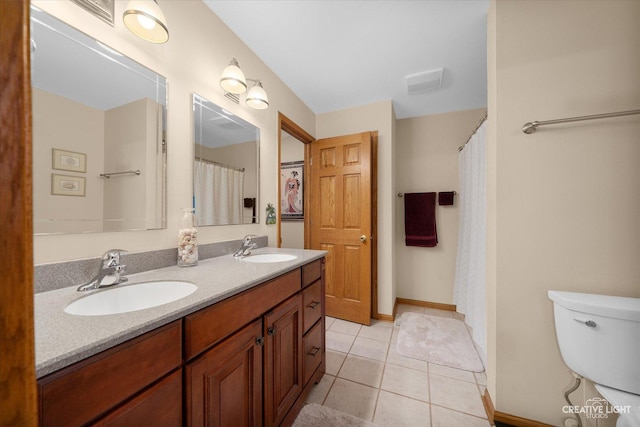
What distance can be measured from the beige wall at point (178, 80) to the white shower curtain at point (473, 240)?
173 cm

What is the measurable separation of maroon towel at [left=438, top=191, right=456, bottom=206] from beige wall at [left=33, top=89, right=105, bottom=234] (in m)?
2.91

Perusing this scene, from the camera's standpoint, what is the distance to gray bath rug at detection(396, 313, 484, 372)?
184 cm

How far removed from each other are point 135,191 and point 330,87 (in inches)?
75.2

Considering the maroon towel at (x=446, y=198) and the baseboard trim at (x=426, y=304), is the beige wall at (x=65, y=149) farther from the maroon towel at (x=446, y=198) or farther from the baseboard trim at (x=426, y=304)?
the maroon towel at (x=446, y=198)

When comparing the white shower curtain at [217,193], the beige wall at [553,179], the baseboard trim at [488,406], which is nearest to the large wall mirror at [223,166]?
the white shower curtain at [217,193]

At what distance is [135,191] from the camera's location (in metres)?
1.06

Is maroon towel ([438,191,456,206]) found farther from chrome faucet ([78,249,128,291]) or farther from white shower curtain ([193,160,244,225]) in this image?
chrome faucet ([78,249,128,291])

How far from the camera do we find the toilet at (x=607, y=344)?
0.96 metres

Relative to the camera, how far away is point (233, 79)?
1374 millimetres

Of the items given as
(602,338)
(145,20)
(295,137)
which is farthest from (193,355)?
(295,137)

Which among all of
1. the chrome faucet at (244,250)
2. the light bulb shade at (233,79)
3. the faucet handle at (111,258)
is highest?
the light bulb shade at (233,79)

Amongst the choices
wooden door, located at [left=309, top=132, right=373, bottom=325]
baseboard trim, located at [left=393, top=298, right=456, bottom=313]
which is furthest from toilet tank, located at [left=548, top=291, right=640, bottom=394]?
baseboard trim, located at [left=393, top=298, right=456, bottom=313]

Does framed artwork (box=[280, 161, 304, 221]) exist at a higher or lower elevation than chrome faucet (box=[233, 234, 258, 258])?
higher

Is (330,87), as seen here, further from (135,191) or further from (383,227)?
(135,191)
